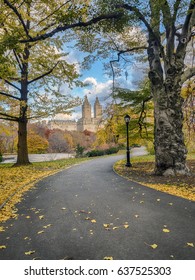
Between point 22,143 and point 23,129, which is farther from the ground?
point 23,129

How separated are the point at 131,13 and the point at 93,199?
7.31 metres

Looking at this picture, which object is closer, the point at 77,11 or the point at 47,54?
the point at 77,11

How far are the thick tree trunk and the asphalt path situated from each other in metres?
3.08

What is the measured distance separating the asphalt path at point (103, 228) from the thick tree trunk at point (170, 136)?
3078 mm

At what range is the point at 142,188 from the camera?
24.9 feet

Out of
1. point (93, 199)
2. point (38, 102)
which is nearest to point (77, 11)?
point (93, 199)

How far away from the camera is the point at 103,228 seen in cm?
417

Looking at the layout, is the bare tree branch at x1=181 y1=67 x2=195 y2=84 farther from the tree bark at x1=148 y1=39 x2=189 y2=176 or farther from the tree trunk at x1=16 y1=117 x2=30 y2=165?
the tree trunk at x1=16 y1=117 x2=30 y2=165

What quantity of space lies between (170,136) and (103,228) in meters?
6.51

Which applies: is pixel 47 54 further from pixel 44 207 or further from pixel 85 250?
pixel 85 250

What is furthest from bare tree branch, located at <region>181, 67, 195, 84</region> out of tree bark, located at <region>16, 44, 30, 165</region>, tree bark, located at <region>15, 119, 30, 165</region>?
tree bark, located at <region>15, 119, 30, 165</region>

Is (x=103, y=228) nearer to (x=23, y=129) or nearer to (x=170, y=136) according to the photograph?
(x=170, y=136)

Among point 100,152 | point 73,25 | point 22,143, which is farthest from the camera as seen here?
point 100,152

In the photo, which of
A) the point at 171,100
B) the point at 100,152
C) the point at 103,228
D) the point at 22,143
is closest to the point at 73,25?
the point at 171,100
